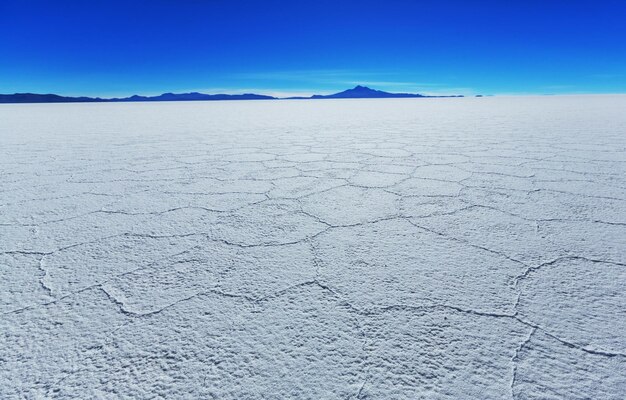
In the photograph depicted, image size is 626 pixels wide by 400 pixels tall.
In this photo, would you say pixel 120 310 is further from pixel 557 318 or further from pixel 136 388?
pixel 557 318

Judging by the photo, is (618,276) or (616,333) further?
(618,276)

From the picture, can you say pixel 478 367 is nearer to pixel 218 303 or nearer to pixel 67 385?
pixel 218 303

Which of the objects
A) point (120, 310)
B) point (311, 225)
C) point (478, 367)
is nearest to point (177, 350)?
point (120, 310)

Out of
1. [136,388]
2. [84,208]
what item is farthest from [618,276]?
[84,208]

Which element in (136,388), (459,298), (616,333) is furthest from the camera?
(459,298)

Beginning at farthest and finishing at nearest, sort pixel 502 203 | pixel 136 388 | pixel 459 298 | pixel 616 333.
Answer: pixel 502 203 < pixel 459 298 < pixel 616 333 < pixel 136 388

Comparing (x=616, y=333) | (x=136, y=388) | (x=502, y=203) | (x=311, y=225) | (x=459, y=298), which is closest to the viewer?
(x=136, y=388)
